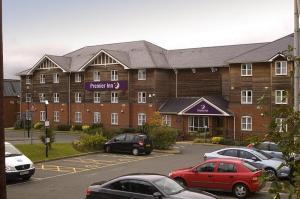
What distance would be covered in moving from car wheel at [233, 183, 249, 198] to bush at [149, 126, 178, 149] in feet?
60.0

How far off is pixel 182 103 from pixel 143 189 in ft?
124

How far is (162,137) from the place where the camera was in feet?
118

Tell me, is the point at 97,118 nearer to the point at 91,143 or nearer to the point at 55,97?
the point at 55,97


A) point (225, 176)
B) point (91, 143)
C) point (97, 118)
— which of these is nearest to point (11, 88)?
point (97, 118)

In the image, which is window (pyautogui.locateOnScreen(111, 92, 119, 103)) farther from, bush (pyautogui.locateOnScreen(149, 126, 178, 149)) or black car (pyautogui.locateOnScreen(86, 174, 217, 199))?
black car (pyautogui.locateOnScreen(86, 174, 217, 199))

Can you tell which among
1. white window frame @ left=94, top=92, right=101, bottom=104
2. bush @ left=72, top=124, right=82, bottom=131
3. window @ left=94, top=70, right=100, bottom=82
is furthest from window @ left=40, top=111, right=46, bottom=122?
window @ left=94, top=70, right=100, bottom=82

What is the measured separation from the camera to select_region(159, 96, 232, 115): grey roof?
47.0 m

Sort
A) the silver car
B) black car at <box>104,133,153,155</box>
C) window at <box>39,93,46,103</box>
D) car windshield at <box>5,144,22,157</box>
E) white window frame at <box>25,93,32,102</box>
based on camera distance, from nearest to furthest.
A: the silver car → car windshield at <box>5,144,22,157</box> → black car at <box>104,133,153,155</box> → window at <box>39,93,46,103</box> → white window frame at <box>25,93,32,102</box>

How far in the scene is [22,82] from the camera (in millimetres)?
64562

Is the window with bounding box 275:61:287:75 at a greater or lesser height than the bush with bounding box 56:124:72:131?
greater

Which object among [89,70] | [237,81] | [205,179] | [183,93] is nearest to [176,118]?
[183,93]

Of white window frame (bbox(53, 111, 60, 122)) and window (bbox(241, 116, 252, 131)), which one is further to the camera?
white window frame (bbox(53, 111, 60, 122))

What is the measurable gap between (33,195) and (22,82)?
159 ft

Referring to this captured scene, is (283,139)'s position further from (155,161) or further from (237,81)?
(237,81)
